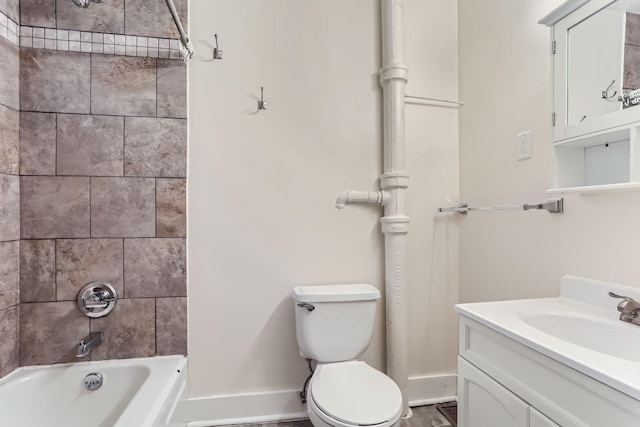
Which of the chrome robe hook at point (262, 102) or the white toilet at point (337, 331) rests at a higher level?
the chrome robe hook at point (262, 102)

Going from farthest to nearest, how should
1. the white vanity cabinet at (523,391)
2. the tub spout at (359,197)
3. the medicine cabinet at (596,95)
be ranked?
the tub spout at (359,197)
the medicine cabinet at (596,95)
the white vanity cabinet at (523,391)

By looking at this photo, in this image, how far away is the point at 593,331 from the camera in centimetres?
103

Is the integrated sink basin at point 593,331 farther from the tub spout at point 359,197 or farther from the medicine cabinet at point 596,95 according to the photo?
the tub spout at point 359,197

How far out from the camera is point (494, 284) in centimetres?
173

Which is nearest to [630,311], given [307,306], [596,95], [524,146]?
[596,95]

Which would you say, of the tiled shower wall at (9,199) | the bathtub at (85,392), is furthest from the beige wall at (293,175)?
the tiled shower wall at (9,199)

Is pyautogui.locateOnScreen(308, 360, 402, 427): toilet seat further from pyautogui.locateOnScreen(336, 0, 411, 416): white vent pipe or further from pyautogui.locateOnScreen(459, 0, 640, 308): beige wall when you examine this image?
pyautogui.locateOnScreen(459, 0, 640, 308): beige wall

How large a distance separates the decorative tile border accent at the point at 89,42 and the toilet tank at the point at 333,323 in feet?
4.79

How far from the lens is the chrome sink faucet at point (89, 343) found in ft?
4.77

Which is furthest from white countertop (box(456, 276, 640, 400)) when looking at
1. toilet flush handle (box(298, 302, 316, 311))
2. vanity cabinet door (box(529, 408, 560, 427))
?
toilet flush handle (box(298, 302, 316, 311))

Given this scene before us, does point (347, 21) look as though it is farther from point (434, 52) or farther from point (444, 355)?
point (444, 355)

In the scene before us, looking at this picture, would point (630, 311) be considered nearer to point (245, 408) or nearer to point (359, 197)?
point (359, 197)

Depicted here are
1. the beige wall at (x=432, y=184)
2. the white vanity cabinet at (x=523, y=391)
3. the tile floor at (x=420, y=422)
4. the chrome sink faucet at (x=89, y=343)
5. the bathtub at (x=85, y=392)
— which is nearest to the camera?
the white vanity cabinet at (x=523, y=391)

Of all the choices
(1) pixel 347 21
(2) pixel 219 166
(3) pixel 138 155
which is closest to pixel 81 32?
(3) pixel 138 155
